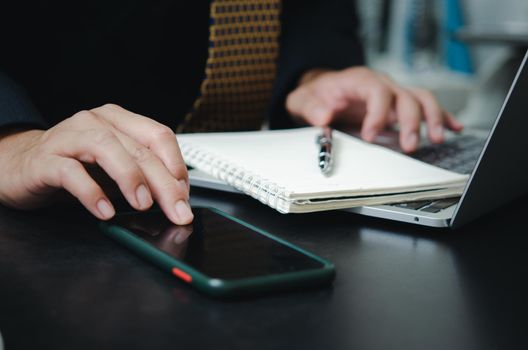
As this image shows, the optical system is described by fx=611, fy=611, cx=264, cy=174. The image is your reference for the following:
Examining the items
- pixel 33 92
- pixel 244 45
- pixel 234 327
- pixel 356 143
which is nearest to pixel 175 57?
pixel 244 45

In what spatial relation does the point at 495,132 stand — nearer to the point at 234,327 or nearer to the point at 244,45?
the point at 234,327

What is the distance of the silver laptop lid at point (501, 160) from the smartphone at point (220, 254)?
0.16 meters

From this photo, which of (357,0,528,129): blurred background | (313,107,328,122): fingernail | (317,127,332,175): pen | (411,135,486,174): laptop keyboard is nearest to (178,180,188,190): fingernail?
(317,127,332,175): pen

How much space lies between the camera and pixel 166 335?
300mm

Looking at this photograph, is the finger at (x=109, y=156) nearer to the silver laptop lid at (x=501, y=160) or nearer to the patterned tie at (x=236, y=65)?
the silver laptop lid at (x=501, y=160)

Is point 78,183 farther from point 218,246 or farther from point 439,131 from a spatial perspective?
point 439,131

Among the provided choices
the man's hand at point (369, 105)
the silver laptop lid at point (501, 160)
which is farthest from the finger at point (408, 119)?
the silver laptop lid at point (501, 160)

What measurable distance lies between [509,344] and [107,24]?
0.73 meters

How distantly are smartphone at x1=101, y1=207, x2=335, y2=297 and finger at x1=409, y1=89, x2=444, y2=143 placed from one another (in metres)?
0.44

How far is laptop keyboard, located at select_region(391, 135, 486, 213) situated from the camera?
517 mm

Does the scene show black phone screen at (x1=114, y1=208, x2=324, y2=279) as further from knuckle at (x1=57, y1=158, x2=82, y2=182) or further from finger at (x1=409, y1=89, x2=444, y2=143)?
finger at (x1=409, y1=89, x2=444, y2=143)

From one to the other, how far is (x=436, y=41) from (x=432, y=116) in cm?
180

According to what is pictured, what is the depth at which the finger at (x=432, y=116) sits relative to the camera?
81 centimetres

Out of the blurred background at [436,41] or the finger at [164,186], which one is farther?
the blurred background at [436,41]
